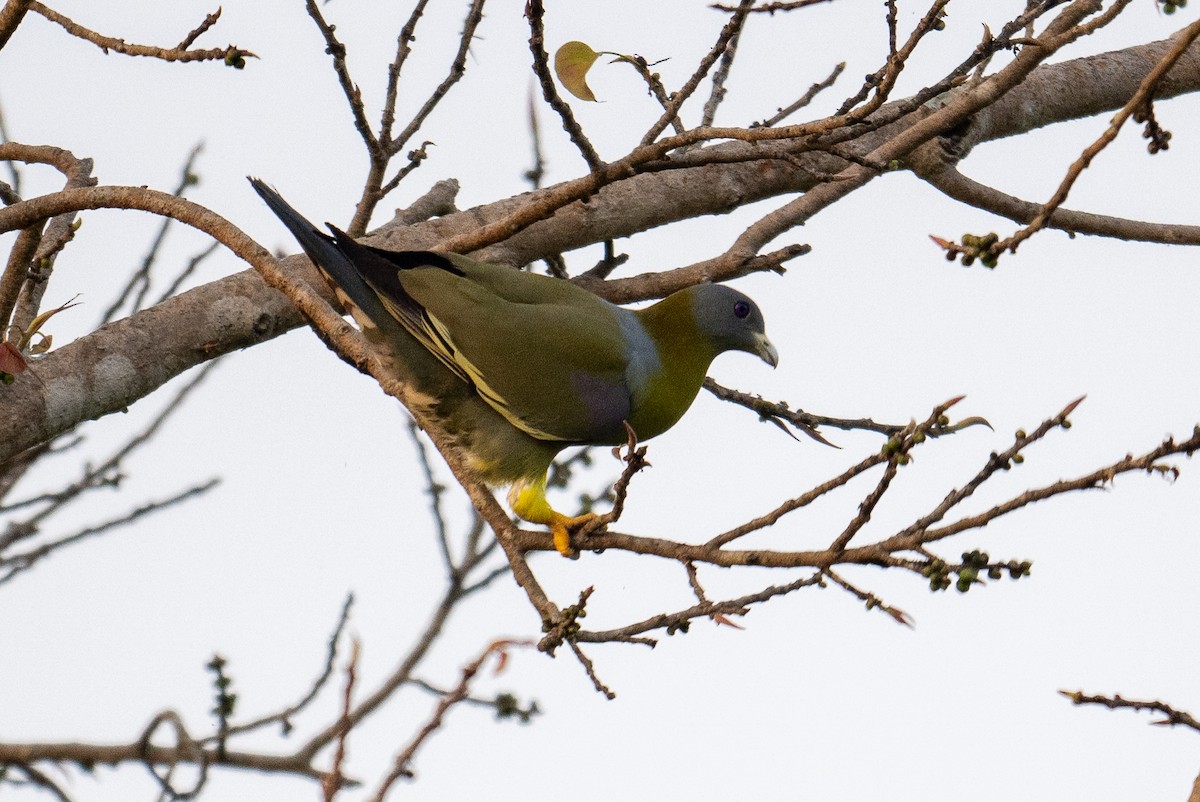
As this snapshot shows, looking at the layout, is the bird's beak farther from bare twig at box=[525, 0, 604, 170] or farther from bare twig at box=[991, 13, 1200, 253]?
bare twig at box=[991, 13, 1200, 253]

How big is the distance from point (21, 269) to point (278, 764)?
135cm

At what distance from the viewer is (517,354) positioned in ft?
12.4

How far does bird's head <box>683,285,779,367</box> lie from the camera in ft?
13.5

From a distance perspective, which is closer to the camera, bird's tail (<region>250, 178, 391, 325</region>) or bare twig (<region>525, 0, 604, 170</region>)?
bare twig (<region>525, 0, 604, 170</region>)

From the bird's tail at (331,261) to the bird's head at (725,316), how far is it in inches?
38.5

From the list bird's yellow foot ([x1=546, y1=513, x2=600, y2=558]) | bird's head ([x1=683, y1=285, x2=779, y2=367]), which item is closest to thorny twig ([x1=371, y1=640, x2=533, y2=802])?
bird's yellow foot ([x1=546, y1=513, x2=600, y2=558])

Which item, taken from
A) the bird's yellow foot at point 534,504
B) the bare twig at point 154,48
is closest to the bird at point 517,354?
the bird's yellow foot at point 534,504

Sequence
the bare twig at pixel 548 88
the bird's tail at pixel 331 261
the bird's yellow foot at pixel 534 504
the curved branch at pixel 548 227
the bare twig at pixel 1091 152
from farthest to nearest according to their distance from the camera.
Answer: the bird's yellow foot at pixel 534 504 < the bird's tail at pixel 331 261 < the curved branch at pixel 548 227 < the bare twig at pixel 548 88 < the bare twig at pixel 1091 152

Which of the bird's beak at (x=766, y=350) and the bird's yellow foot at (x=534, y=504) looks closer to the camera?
the bird's yellow foot at (x=534, y=504)

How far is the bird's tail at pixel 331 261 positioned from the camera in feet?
11.3

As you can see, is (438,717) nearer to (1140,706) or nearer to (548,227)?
(1140,706)

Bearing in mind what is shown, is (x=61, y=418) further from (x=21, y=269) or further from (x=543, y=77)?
(x=543, y=77)

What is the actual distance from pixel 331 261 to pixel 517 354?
0.59 metres

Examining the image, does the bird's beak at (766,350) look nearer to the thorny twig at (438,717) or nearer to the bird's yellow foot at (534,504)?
the bird's yellow foot at (534,504)
